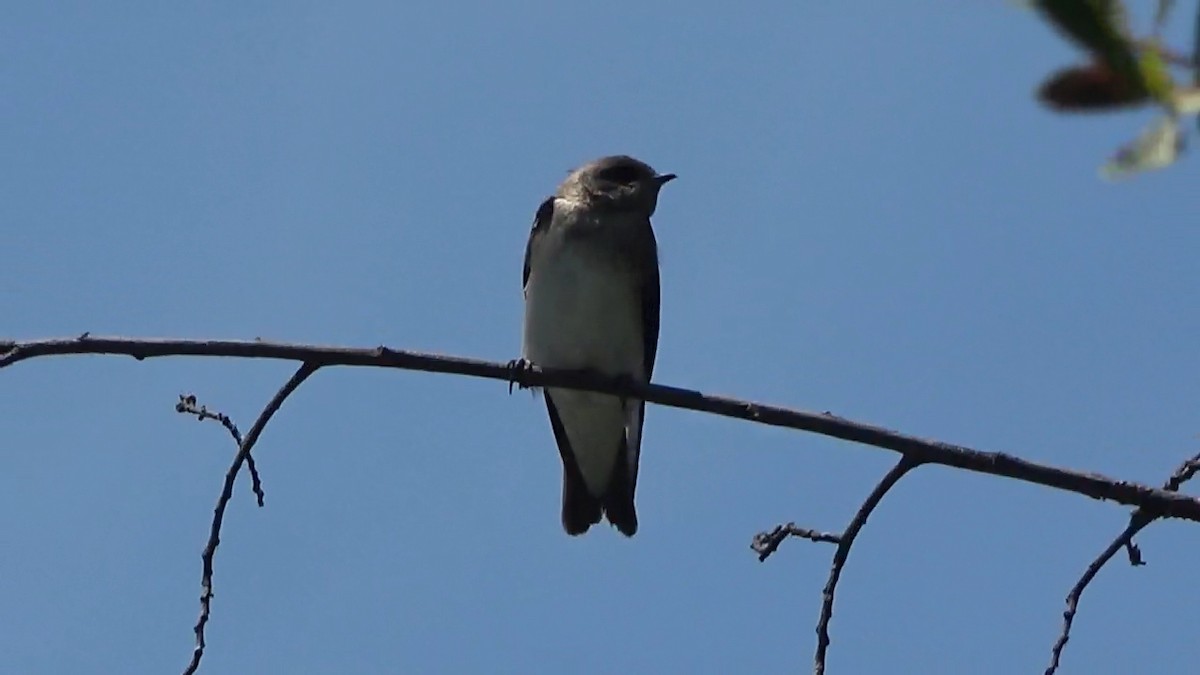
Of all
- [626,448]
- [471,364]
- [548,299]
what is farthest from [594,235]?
[471,364]

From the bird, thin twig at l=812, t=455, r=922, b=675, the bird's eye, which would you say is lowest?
thin twig at l=812, t=455, r=922, b=675

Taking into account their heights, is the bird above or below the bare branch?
above

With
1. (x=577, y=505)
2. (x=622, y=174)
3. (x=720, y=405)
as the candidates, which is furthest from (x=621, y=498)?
(x=720, y=405)

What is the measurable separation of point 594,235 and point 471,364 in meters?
4.29

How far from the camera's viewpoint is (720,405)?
15.9 ft

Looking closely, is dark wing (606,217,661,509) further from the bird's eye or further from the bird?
the bird's eye

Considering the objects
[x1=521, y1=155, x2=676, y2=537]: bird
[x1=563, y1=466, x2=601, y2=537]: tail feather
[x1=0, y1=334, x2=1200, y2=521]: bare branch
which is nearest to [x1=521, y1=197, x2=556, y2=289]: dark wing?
[x1=521, y1=155, x2=676, y2=537]: bird

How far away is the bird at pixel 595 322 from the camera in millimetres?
8977

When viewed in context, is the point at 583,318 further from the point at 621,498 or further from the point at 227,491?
the point at 227,491

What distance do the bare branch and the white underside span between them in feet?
11.3

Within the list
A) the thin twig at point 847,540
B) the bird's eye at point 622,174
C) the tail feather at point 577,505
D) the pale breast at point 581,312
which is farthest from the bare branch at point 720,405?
the bird's eye at point 622,174

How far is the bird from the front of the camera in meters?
8.98

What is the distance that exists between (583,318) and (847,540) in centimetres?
470

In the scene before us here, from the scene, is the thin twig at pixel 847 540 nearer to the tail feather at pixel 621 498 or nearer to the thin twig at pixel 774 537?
the thin twig at pixel 774 537
